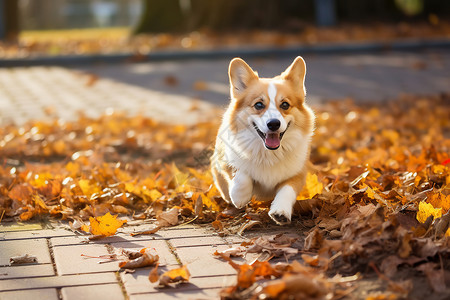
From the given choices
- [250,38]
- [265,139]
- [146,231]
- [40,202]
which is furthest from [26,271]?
[250,38]

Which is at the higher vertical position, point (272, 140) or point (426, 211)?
point (272, 140)

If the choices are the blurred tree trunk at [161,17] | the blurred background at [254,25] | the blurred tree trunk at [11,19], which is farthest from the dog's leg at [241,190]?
the blurred tree trunk at [11,19]

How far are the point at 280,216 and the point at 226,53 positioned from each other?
9353 mm

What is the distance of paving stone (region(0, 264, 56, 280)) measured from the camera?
3.03 m

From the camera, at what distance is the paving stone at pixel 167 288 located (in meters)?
2.85

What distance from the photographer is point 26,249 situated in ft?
11.2

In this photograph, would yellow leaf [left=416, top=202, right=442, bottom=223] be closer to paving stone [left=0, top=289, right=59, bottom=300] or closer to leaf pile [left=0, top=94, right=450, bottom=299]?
leaf pile [left=0, top=94, right=450, bottom=299]

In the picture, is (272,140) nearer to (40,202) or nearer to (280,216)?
(280,216)

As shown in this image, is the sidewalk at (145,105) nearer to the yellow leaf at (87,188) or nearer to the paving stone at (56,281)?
the paving stone at (56,281)

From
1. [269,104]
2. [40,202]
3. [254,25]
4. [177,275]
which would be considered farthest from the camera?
[254,25]

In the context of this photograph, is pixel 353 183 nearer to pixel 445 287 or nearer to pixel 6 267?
pixel 445 287

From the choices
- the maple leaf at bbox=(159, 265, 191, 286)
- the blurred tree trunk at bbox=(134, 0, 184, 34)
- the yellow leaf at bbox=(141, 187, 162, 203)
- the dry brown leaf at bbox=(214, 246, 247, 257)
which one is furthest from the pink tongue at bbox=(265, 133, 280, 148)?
the blurred tree trunk at bbox=(134, 0, 184, 34)

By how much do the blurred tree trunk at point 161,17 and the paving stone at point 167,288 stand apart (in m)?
15.5

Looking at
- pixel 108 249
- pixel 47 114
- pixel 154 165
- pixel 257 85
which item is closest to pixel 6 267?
pixel 108 249
